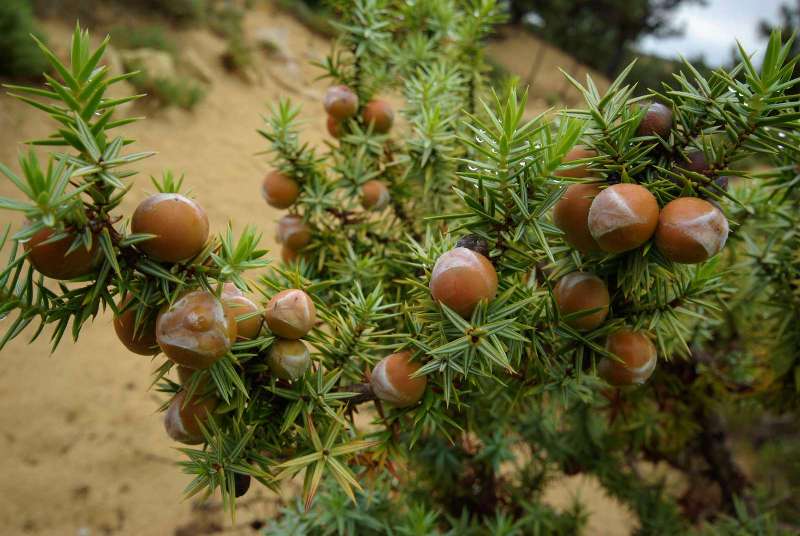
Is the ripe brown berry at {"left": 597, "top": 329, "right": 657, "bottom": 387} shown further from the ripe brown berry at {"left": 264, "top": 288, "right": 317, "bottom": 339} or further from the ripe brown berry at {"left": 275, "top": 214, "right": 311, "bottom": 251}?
the ripe brown berry at {"left": 275, "top": 214, "right": 311, "bottom": 251}

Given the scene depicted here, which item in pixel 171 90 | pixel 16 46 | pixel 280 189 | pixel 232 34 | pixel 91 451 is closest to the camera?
pixel 280 189

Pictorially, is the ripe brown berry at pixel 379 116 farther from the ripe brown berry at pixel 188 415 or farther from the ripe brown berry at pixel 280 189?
the ripe brown berry at pixel 188 415

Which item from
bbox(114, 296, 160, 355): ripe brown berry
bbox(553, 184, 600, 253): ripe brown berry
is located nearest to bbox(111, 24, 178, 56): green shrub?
bbox(114, 296, 160, 355): ripe brown berry

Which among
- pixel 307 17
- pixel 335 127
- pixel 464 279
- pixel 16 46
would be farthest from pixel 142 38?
pixel 464 279

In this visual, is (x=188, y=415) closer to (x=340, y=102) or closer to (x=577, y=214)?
(x=577, y=214)

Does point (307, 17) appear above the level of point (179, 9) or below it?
below

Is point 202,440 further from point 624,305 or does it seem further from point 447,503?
point 447,503

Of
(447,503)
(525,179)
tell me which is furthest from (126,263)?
(447,503)
